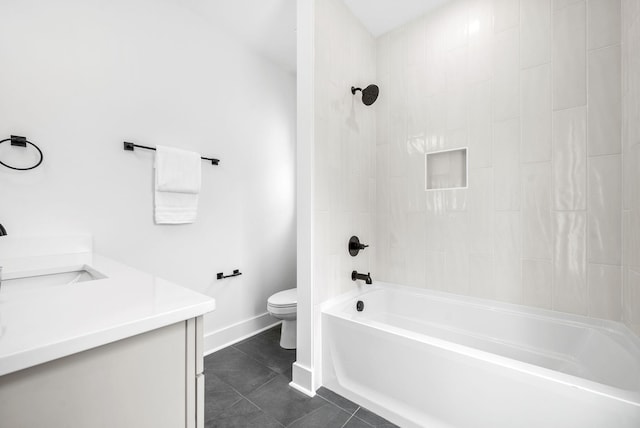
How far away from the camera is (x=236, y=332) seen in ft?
7.36

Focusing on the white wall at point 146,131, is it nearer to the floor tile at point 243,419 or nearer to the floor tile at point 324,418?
the floor tile at point 243,419

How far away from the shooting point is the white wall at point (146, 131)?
1354 mm

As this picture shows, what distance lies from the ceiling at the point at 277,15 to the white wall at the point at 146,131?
0.11 meters

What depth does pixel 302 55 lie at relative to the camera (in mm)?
1665

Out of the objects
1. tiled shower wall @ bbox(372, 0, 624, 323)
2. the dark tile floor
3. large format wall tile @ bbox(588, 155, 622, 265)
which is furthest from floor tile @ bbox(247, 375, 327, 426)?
large format wall tile @ bbox(588, 155, 622, 265)

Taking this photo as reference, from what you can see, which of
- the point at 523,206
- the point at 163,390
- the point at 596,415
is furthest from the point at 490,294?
the point at 163,390

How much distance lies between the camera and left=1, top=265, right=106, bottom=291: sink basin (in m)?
1.02

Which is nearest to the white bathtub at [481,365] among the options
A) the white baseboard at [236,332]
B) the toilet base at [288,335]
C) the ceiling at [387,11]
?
the toilet base at [288,335]

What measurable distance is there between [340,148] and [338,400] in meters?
1.56

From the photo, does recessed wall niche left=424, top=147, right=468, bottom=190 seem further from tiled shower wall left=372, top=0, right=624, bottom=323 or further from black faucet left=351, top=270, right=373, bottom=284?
black faucet left=351, top=270, right=373, bottom=284

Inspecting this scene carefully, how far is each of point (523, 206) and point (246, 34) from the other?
242cm

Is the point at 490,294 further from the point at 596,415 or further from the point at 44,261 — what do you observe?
the point at 44,261

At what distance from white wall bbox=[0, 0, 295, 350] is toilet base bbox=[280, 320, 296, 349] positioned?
420 millimetres

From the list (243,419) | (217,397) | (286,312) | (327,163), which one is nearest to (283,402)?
(243,419)
